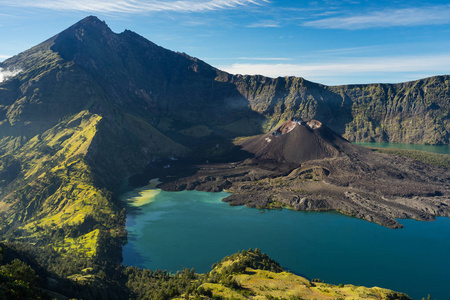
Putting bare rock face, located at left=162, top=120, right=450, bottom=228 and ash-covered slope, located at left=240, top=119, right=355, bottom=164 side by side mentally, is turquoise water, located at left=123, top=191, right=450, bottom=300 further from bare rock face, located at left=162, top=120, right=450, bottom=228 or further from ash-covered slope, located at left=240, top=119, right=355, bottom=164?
ash-covered slope, located at left=240, top=119, right=355, bottom=164

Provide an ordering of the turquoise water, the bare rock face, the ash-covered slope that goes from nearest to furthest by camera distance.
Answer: the turquoise water, the bare rock face, the ash-covered slope

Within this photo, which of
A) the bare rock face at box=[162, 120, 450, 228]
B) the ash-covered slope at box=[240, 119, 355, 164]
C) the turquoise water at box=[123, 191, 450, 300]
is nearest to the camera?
the turquoise water at box=[123, 191, 450, 300]

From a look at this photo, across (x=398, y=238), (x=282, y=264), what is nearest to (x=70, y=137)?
(x=282, y=264)

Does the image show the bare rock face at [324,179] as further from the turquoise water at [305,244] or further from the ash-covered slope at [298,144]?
the turquoise water at [305,244]

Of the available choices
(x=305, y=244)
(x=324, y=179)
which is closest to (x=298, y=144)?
(x=324, y=179)

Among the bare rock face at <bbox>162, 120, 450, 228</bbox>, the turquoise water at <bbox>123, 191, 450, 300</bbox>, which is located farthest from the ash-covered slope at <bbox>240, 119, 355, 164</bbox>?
the turquoise water at <bbox>123, 191, 450, 300</bbox>

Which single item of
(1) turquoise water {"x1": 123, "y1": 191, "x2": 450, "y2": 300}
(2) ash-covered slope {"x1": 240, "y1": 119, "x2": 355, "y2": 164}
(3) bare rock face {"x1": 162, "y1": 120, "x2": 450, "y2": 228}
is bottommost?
(1) turquoise water {"x1": 123, "y1": 191, "x2": 450, "y2": 300}

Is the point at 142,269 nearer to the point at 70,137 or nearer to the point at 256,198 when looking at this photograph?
the point at 256,198

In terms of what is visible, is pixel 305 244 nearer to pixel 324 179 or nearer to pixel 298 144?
pixel 324 179

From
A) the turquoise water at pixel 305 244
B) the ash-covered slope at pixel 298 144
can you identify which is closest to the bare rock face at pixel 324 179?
the ash-covered slope at pixel 298 144
